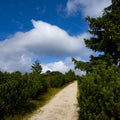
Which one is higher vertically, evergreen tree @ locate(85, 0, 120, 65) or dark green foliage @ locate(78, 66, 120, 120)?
evergreen tree @ locate(85, 0, 120, 65)

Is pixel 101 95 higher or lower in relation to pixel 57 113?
higher

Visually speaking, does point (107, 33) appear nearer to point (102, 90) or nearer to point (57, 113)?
point (57, 113)

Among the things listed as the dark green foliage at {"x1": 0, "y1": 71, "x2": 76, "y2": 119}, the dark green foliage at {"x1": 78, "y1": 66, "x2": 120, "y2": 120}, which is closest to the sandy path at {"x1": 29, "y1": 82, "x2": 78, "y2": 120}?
the dark green foliage at {"x1": 0, "y1": 71, "x2": 76, "y2": 119}

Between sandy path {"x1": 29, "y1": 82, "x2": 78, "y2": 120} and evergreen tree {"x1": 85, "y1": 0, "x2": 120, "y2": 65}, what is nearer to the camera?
sandy path {"x1": 29, "y1": 82, "x2": 78, "y2": 120}

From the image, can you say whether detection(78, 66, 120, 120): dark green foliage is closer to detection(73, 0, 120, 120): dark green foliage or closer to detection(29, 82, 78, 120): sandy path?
detection(73, 0, 120, 120): dark green foliage

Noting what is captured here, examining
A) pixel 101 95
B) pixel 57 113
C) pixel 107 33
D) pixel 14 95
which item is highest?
pixel 107 33

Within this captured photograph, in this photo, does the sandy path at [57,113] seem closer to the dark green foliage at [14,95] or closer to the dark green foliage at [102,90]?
the dark green foliage at [14,95]

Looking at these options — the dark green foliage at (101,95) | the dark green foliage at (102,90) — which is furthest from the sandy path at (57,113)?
the dark green foliage at (101,95)

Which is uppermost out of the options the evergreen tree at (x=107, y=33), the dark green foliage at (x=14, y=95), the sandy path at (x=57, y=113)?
the evergreen tree at (x=107, y=33)

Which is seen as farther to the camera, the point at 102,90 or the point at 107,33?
the point at 107,33

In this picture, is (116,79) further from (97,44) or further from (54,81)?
(54,81)

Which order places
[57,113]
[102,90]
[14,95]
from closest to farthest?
[102,90] → [14,95] → [57,113]

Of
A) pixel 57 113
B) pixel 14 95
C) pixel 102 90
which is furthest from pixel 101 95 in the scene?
pixel 14 95

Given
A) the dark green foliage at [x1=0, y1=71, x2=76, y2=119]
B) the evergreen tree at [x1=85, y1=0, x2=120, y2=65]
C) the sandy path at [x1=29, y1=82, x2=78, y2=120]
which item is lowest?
the sandy path at [x1=29, y1=82, x2=78, y2=120]
